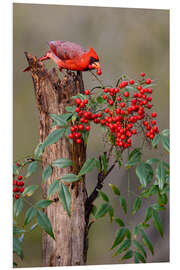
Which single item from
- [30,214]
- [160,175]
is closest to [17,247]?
[30,214]

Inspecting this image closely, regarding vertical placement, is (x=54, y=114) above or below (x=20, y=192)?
above

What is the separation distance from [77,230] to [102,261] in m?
0.17

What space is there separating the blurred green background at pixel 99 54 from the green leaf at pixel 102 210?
4cm

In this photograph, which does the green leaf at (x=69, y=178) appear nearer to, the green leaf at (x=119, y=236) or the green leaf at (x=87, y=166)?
the green leaf at (x=87, y=166)

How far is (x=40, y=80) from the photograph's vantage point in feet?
5.27

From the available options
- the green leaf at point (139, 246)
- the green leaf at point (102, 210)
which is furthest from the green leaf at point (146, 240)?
the green leaf at point (102, 210)

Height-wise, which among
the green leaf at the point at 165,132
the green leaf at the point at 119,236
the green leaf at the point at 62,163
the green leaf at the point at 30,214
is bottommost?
the green leaf at the point at 119,236

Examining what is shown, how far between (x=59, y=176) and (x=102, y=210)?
224mm

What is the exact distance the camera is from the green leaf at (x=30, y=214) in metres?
1.56

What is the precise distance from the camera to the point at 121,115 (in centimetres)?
158
